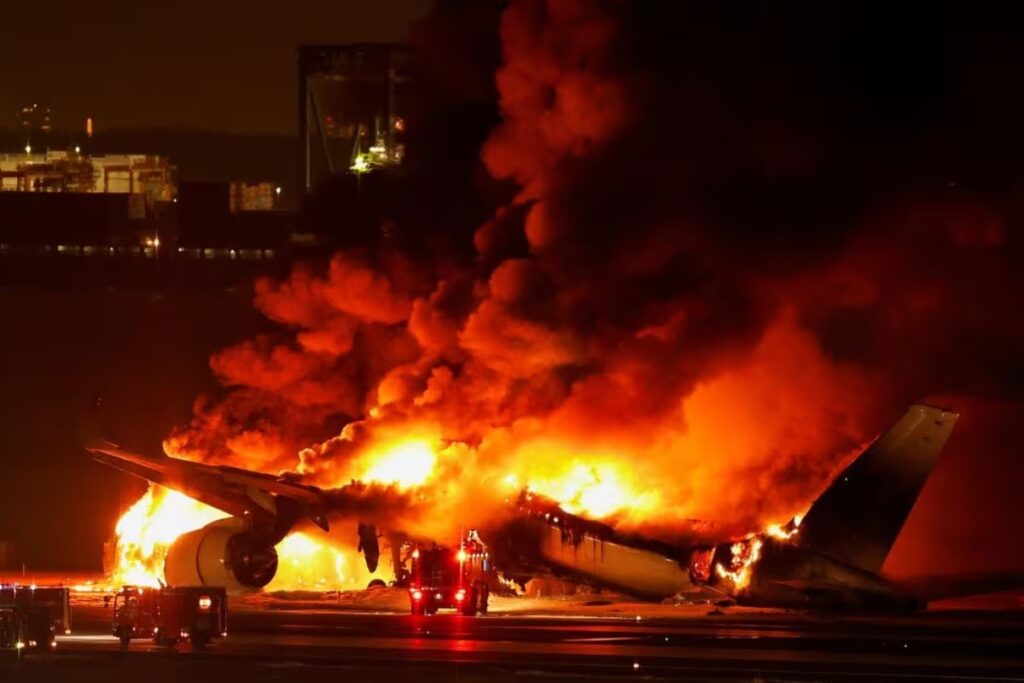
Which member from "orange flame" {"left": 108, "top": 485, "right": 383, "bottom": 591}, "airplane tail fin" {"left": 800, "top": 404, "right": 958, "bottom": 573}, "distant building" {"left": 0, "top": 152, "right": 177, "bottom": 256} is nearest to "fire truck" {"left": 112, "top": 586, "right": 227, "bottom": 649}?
"airplane tail fin" {"left": 800, "top": 404, "right": 958, "bottom": 573}

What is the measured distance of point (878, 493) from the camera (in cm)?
4488

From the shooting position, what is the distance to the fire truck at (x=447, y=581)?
46.2 metres

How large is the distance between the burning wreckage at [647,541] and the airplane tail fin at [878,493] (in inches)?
1.0

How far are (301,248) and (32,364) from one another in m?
25.7

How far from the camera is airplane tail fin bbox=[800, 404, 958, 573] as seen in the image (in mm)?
44438

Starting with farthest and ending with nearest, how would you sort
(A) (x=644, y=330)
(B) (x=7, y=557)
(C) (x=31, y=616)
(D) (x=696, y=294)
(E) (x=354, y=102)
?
(E) (x=354, y=102)
(B) (x=7, y=557)
(A) (x=644, y=330)
(D) (x=696, y=294)
(C) (x=31, y=616)

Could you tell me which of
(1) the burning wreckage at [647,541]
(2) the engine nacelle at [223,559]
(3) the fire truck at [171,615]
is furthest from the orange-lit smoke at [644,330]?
(3) the fire truck at [171,615]

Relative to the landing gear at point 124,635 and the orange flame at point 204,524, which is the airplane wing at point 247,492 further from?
the landing gear at point 124,635

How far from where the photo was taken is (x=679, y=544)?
48.4 metres

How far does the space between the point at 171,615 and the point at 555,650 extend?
26.9ft

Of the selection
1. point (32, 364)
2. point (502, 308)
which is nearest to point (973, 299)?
point (502, 308)

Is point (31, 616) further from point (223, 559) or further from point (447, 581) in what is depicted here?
point (223, 559)

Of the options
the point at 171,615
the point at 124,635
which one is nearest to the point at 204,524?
the point at 124,635

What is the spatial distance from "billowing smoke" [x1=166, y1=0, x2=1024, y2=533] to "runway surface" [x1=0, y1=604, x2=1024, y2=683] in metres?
7.45
